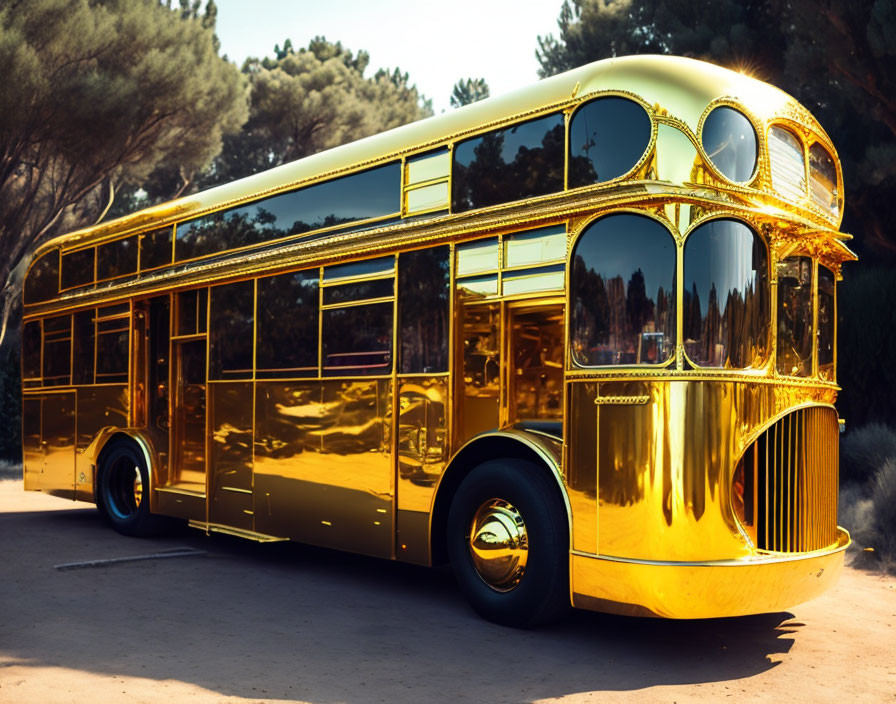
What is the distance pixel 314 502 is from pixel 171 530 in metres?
3.28

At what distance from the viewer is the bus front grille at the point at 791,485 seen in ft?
17.8

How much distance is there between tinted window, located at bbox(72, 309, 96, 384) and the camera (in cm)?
1044

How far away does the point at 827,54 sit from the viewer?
13211mm

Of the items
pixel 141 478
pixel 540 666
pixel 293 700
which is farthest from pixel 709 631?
pixel 141 478

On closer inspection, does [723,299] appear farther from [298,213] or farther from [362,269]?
[298,213]

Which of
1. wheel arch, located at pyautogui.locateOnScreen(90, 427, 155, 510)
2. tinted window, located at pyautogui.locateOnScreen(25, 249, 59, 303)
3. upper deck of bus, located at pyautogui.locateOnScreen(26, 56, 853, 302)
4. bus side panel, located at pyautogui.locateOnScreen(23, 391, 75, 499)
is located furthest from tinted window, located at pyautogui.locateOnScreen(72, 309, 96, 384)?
upper deck of bus, located at pyautogui.locateOnScreen(26, 56, 853, 302)

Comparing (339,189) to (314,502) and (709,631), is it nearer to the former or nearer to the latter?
(314,502)

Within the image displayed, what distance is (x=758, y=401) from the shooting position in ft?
17.6

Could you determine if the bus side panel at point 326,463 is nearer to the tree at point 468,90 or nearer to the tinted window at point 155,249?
the tinted window at point 155,249

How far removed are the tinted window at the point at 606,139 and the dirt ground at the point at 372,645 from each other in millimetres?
2754

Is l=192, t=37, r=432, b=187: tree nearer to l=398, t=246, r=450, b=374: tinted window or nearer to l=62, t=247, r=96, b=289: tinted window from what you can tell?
l=62, t=247, r=96, b=289: tinted window

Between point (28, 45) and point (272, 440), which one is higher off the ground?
point (28, 45)

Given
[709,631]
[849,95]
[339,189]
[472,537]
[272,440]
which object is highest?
[849,95]

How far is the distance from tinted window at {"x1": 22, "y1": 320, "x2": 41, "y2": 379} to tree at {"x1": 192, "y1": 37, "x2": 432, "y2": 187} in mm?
16673
